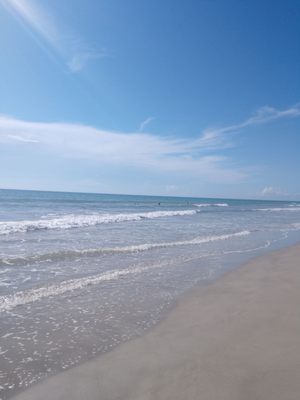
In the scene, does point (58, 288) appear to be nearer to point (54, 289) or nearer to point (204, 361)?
point (54, 289)

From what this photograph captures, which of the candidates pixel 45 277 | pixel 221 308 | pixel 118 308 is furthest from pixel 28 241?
pixel 221 308

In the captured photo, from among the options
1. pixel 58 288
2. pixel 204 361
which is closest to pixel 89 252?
pixel 58 288

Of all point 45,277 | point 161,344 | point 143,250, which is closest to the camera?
point 161,344

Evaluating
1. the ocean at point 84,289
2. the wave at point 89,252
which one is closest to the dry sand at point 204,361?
the ocean at point 84,289

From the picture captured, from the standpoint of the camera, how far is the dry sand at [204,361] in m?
3.53

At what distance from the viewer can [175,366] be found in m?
4.09

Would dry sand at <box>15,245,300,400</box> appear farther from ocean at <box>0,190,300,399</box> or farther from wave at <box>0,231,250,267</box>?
wave at <box>0,231,250,267</box>

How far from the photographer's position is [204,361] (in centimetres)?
419

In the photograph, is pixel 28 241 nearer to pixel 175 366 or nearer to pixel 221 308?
pixel 221 308

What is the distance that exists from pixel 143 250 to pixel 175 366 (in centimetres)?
855

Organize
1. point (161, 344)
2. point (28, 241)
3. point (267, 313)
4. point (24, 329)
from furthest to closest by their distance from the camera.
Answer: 1. point (28, 241)
2. point (267, 313)
3. point (24, 329)
4. point (161, 344)

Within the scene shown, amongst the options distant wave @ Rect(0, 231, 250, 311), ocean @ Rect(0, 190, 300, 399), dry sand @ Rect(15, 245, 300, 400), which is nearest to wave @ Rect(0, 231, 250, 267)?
ocean @ Rect(0, 190, 300, 399)

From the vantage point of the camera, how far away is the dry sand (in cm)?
353

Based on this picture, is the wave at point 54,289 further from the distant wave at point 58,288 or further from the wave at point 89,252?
the wave at point 89,252
